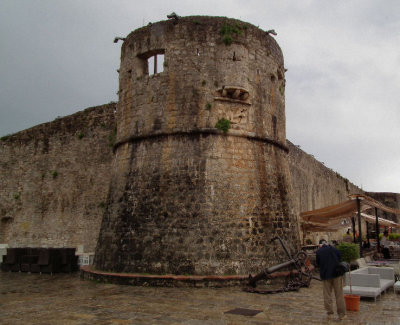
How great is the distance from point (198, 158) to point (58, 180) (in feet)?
30.2

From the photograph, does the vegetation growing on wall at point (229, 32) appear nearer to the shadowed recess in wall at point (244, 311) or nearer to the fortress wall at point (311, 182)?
the shadowed recess in wall at point (244, 311)

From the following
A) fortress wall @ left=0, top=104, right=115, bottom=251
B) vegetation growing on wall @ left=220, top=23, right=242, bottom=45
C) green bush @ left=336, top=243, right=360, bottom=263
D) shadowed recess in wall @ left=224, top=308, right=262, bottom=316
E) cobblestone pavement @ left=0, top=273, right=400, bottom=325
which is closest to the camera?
cobblestone pavement @ left=0, top=273, right=400, bottom=325

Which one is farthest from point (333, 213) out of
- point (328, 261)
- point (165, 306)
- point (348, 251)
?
point (165, 306)

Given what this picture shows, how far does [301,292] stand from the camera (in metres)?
8.62

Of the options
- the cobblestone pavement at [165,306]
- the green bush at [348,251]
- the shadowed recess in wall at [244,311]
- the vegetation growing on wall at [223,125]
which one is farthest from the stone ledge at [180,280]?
the vegetation growing on wall at [223,125]

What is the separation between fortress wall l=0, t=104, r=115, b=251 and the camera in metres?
16.0

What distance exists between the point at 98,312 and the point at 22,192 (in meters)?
13.3

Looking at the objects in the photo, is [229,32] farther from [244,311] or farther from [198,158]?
[244,311]

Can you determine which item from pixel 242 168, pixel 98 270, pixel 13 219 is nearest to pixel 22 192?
pixel 13 219

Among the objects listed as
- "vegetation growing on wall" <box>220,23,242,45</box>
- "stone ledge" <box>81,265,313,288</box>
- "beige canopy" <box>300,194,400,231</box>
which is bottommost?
"stone ledge" <box>81,265,313,288</box>

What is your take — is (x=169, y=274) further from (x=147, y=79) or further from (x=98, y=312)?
(x=147, y=79)

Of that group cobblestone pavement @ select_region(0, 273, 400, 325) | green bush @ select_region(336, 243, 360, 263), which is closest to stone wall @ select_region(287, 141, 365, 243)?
green bush @ select_region(336, 243, 360, 263)

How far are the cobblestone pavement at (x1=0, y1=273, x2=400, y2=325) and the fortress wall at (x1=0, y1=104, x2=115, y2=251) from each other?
6577 millimetres

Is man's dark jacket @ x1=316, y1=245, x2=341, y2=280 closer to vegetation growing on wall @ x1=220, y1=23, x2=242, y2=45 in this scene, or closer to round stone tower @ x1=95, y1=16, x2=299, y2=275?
round stone tower @ x1=95, y1=16, x2=299, y2=275
